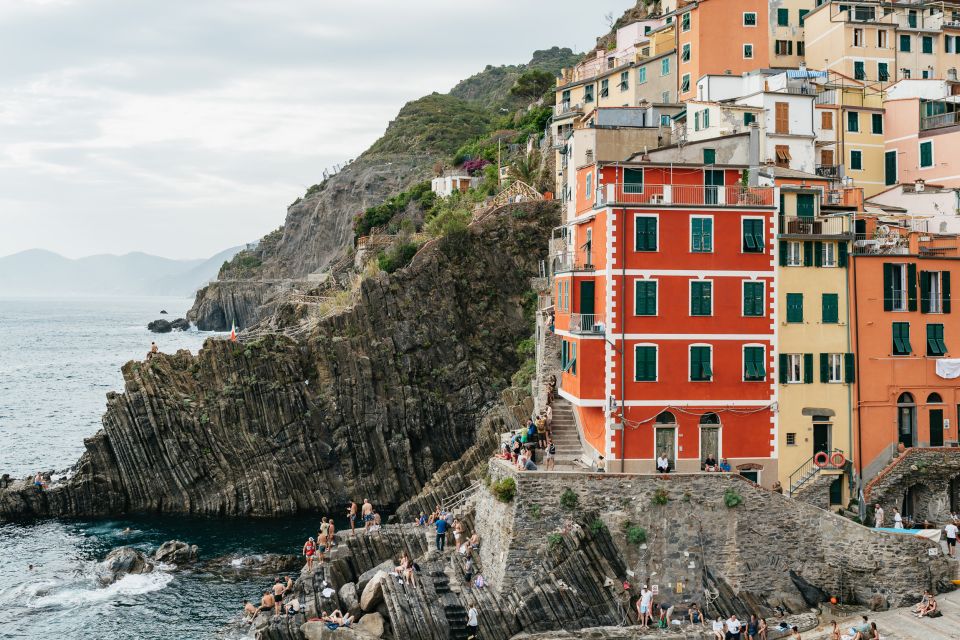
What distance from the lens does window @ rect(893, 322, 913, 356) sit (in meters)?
37.5

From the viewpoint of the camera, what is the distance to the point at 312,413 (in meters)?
57.2

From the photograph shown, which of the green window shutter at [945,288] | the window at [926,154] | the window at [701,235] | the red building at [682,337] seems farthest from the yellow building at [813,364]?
the window at [926,154]

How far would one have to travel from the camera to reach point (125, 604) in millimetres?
40031

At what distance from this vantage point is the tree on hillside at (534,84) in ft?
383

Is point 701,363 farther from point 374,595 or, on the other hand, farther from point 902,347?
point 374,595

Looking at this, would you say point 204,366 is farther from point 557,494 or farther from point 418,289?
point 557,494

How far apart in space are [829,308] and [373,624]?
Answer: 893 inches

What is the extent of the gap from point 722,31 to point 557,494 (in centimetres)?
3982

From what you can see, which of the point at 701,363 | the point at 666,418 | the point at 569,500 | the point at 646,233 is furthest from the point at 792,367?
the point at 569,500

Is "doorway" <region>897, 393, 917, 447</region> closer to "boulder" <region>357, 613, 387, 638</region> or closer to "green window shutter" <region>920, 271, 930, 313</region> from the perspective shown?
"green window shutter" <region>920, 271, 930, 313</region>

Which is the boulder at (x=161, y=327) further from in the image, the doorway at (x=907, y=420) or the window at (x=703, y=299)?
the doorway at (x=907, y=420)

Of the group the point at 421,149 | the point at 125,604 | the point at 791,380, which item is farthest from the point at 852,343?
the point at 421,149

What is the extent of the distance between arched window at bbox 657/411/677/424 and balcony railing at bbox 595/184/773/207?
867 centimetres

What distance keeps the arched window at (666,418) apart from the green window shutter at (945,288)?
13730 mm
